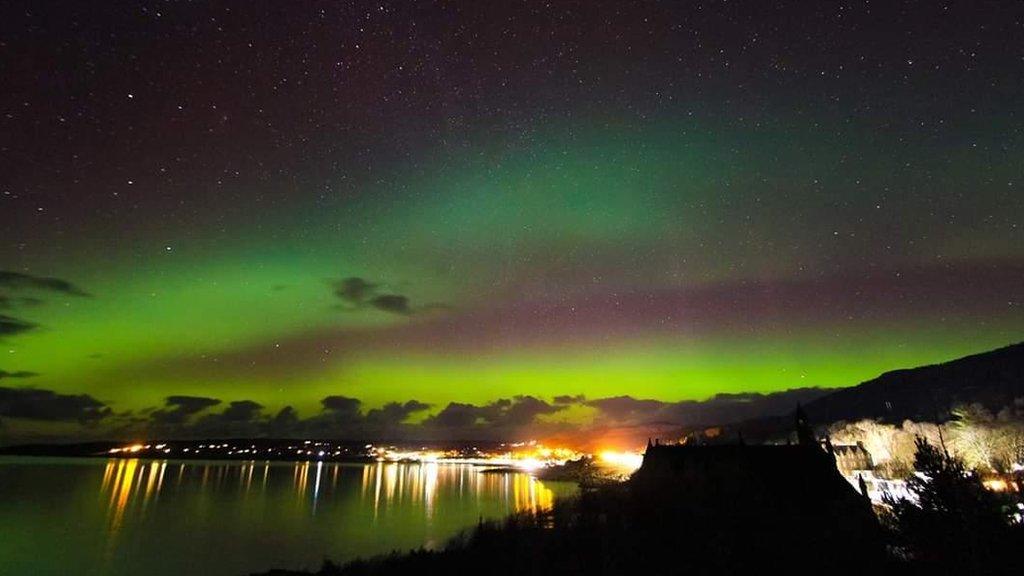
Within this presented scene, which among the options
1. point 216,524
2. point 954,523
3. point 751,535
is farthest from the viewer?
point 216,524

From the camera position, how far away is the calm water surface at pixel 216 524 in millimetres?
66188

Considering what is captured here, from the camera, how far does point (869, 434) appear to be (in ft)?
347

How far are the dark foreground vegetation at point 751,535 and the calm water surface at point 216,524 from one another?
25862 millimetres

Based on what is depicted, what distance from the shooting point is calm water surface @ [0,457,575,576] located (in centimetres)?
6619

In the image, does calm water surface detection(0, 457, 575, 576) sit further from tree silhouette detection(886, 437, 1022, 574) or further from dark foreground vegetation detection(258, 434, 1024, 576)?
tree silhouette detection(886, 437, 1022, 574)

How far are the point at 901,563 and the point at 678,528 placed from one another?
22.8 m

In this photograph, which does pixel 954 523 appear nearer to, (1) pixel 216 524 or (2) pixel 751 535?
(2) pixel 751 535

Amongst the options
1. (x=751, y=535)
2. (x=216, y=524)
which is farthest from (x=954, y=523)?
(x=216, y=524)

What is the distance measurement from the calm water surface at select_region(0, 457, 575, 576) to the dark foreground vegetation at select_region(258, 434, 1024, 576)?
25.9m

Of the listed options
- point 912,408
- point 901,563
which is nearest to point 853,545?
point 901,563

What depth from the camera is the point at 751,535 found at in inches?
1613

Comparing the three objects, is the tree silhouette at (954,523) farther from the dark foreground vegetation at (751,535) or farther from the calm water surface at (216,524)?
the calm water surface at (216,524)

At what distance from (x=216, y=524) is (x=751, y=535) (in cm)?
8695

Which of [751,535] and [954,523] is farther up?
[954,523]
